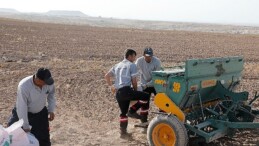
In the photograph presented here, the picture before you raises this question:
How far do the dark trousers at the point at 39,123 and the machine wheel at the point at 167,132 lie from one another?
1.63 metres

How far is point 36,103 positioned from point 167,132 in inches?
79.5

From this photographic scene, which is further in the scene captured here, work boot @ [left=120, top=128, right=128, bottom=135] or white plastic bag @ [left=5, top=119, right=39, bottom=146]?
work boot @ [left=120, top=128, right=128, bottom=135]

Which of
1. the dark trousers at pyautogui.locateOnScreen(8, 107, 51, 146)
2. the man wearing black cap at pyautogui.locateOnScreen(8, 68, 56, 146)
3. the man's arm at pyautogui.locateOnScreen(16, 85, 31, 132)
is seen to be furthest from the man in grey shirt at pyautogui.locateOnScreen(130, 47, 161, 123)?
the man's arm at pyautogui.locateOnScreen(16, 85, 31, 132)

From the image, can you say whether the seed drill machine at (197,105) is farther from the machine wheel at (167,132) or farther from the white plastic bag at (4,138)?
the white plastic bag at (4,138)

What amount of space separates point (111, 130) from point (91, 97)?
241cm

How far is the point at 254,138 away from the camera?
6676 millimetres

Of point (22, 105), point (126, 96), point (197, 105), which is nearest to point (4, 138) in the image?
point (22, 105)

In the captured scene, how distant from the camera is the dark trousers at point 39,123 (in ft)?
16.7

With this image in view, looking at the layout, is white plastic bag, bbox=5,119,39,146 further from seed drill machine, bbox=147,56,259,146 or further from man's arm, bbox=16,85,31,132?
seed drill machine, bbox=147,56,259,146

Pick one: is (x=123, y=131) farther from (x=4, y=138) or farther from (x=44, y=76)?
(x=4, y=138)

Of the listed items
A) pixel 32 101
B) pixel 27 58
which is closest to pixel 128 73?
pixel 32 101

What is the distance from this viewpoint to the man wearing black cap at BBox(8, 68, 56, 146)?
477 cm

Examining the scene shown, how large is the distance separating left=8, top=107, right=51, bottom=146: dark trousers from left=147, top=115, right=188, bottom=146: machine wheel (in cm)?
163

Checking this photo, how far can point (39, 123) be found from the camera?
16.9 feet
